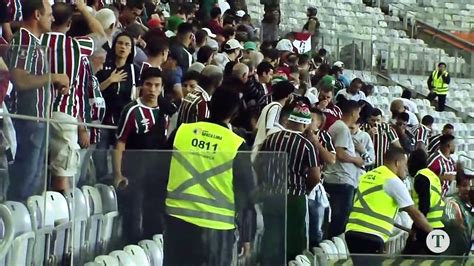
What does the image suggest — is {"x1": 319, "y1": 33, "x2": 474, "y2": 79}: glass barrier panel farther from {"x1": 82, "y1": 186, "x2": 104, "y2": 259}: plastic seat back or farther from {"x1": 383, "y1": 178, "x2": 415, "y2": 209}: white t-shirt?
{"x1": 82, "y1": 186, "x2": 104, "y2": 259}: plastic seat back

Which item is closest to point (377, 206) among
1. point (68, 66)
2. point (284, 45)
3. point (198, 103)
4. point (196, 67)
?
point (198, 103)

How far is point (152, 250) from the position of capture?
6.34 m

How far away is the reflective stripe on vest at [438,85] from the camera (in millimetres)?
20562

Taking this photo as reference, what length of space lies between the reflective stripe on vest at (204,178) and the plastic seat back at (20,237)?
3.44ft

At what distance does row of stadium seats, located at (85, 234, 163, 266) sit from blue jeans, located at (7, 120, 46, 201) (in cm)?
85

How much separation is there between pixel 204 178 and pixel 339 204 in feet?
13.6

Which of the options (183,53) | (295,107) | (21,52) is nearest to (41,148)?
(21,52)

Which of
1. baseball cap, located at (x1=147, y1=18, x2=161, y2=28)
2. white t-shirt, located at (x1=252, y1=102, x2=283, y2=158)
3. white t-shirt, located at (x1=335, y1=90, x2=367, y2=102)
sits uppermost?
baseball cap, located at (x1=147, y1=18, x2=161, y2=28)

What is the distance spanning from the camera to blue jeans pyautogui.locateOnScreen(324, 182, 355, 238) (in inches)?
392

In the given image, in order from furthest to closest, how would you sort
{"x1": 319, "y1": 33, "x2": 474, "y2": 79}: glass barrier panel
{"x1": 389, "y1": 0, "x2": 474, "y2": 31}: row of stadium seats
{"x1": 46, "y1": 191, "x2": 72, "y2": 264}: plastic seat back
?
{"x1": 389, "y1": 0, "x2": 474, "y2": 31}: row of stadium seats
{"x1": 319, "y1": 33, "x2": 474, "y2": 79}: glass barrier panel
{"x1": 46, "y1": 191, "x2": 72, "y2": 264}: plastic seat back

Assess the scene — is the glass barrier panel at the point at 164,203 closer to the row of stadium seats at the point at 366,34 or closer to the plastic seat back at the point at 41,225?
the plastic seat back at the point at 41,225

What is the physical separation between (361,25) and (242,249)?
55.5ft

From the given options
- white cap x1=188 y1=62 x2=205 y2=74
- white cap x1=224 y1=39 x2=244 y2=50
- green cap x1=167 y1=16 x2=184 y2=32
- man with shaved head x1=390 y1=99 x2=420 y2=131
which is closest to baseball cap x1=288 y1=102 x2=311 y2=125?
white cap x1=188 y1=62 x2=205 y2=74

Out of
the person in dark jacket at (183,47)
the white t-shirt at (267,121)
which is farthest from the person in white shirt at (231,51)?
the white t-shirt at (267,121)
